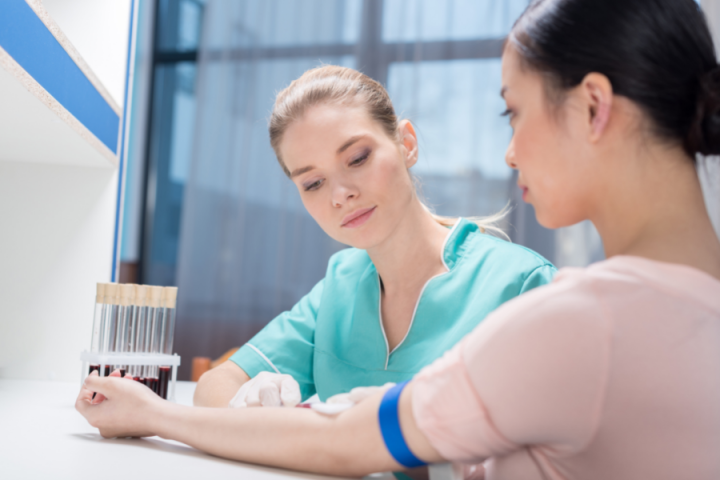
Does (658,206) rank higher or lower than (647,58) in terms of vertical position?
lower

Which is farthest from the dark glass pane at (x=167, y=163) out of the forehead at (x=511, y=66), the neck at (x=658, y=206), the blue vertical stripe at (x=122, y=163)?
the neck at (x=658, y=206)

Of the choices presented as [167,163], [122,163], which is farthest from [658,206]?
[167,163]

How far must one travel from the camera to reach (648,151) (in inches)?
21.6

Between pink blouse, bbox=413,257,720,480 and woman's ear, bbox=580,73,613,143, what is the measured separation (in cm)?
13

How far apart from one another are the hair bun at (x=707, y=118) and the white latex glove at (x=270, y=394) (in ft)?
1.85

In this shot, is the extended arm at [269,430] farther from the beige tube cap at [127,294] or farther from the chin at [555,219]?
the beige tube cap at [127,294]

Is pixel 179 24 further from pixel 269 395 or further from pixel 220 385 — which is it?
pixel 269 395

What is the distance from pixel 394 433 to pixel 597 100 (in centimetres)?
36

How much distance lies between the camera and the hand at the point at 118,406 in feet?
2.39

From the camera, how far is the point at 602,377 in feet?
1.48

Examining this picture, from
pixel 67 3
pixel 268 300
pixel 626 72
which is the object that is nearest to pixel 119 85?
pixel 67 3

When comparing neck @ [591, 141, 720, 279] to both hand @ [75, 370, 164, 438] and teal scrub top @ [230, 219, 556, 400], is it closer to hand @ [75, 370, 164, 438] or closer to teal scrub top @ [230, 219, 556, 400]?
teal scrub top @ [230, 219, 556, 400]

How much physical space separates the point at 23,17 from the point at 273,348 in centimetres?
72

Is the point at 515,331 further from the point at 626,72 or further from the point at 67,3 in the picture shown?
the point at 67,3
